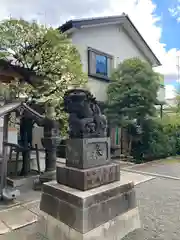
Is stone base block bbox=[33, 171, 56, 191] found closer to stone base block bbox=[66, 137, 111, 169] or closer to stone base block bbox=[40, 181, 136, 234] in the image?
stone base block bbox=[40, 181, 136, 234]

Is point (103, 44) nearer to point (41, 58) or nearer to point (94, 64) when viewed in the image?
point (94, 64)

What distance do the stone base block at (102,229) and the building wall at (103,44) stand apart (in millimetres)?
Answer: 7375

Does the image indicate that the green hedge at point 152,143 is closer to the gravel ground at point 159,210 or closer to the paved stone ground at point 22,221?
the gravel ground at point 159,210

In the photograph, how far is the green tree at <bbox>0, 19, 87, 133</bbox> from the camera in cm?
631

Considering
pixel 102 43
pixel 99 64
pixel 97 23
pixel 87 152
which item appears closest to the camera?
pixel 87 152

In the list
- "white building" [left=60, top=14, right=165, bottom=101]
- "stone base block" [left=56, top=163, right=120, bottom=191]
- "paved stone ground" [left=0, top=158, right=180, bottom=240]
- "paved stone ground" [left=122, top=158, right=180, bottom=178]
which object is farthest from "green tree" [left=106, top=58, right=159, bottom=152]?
"stone base block" [left=56, top=163, right=120, bottom=191]

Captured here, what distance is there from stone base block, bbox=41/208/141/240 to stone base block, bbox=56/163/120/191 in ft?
2.03

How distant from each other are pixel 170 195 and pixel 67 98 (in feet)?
12.9

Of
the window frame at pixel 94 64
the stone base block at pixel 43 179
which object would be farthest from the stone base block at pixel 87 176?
the window frame at pixel 94 64

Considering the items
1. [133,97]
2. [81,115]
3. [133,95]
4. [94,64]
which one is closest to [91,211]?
[81,115]

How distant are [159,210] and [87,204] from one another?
2.29m

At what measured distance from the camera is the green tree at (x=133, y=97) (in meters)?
10.1

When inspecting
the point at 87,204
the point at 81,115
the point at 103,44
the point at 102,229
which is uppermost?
the point at 103,44

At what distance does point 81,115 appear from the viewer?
3.73 metres
